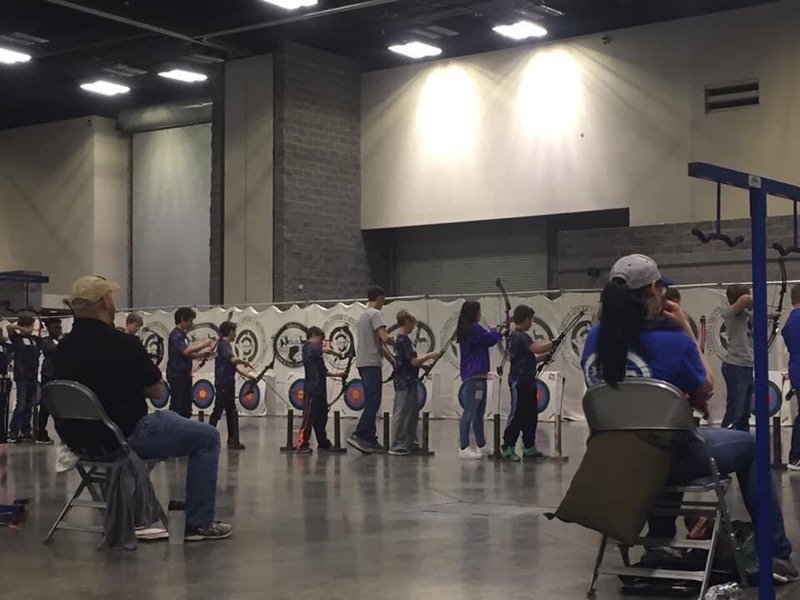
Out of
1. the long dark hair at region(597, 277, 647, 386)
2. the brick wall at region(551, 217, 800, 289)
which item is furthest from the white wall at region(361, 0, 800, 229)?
the long dark hair at region(597, 277, 647, 386)

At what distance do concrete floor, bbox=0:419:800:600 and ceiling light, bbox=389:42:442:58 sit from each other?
13.9 metres

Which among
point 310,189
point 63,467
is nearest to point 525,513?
point 63,467

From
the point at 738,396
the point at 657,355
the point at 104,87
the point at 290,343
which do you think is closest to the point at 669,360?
the point at 657,355

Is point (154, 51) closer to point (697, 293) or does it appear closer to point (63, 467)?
point (697, 293)

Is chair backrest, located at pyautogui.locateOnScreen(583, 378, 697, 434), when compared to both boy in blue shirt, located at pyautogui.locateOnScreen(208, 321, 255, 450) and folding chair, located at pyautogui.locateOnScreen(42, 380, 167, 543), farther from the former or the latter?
boy in blue shirt, located at pyautogui.locateOnScreen(208, 321, 255, 450)

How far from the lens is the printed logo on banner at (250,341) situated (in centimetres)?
2119

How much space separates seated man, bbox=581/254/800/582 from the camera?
A: 17.0 feet

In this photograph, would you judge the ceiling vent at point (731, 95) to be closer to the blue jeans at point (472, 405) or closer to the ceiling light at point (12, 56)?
the blue jeans at point (472, 405)

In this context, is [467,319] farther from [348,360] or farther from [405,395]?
[348,360]

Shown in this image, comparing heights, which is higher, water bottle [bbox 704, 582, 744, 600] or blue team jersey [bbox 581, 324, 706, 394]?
blue team jersey [bbox 581, 324, 706, 394]

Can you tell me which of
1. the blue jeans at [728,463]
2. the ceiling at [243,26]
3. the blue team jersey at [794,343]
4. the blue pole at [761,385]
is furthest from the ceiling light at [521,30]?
the blue pole at [761,385]

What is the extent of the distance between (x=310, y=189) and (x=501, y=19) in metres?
5.40

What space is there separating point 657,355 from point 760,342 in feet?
2.99

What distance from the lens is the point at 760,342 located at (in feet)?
14.2
